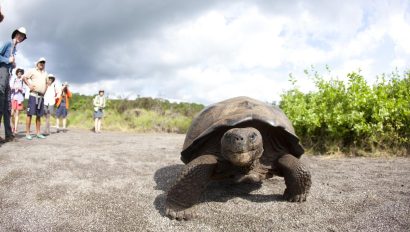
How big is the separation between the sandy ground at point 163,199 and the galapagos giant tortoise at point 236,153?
199mm

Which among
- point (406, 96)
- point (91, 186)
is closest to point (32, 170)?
point (91, 186)

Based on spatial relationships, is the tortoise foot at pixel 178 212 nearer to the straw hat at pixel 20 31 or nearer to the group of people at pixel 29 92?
the group of people at pixel 29 92

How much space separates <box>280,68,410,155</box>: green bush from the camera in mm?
6426

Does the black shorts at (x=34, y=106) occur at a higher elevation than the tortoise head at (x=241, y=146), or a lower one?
higher

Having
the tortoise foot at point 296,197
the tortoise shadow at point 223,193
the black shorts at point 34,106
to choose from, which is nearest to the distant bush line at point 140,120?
the black shorts at point 34,106

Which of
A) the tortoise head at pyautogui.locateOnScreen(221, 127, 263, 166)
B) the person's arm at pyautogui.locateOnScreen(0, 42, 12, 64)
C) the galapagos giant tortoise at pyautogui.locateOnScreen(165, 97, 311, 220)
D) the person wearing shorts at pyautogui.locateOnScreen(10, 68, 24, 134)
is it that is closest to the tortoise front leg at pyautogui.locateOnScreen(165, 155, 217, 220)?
the galapagos giant tortoise at pyautogui.locateOnScreen(165, 97, 311, 220)

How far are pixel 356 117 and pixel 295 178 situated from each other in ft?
13.5

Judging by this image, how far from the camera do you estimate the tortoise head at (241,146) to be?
9.48 feet

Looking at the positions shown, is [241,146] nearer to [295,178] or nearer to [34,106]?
[295,178]

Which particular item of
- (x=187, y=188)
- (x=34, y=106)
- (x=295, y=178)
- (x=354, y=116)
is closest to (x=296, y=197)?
(x=295, y=178)

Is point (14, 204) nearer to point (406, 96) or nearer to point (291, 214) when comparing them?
point (291, 214)

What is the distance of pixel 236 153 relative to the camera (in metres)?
2.92

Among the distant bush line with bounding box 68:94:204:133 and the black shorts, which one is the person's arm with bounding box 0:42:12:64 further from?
the distant bush line with bounding box 68:94:204:133

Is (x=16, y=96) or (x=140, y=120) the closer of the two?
(x=16, y=96)
